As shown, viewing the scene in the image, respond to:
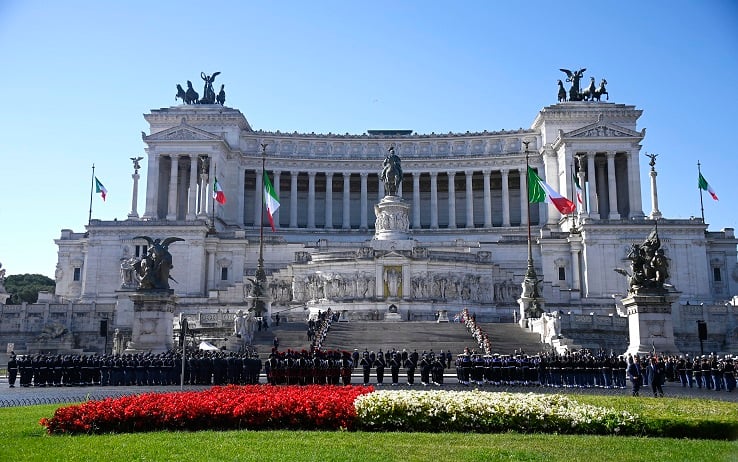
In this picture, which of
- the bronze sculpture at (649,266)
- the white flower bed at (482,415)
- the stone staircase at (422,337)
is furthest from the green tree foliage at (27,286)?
the white flower bed at (482,415)

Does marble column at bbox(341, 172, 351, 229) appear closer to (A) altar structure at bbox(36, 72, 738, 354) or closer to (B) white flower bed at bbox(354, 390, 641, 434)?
(A) altar structure at bbox(36, 72, 738, 354)

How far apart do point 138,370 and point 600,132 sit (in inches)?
2891

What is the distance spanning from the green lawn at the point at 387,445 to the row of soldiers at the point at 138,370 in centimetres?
1438

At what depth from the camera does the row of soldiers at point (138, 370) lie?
107 feet

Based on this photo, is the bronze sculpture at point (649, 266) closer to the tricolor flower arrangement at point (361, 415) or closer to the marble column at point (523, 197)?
the tricolor flower arrangement at point (361, 415)

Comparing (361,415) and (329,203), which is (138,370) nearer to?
(361,415)

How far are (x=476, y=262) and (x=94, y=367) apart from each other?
43.3 metres

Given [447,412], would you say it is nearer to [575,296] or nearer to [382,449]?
[382,449]

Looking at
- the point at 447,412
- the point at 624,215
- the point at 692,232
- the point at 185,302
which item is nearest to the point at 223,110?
the point at 185,302

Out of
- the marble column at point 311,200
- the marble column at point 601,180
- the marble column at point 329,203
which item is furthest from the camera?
the marble column at point 329,203

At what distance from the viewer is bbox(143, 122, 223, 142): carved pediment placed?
307 feet

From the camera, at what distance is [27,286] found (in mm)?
117938

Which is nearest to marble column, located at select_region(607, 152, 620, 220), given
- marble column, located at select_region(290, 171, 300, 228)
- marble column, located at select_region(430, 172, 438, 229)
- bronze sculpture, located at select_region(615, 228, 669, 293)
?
marble column, located at select_region(430, 172, 438, 229)

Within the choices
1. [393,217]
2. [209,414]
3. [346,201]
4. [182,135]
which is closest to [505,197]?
[346,201]
